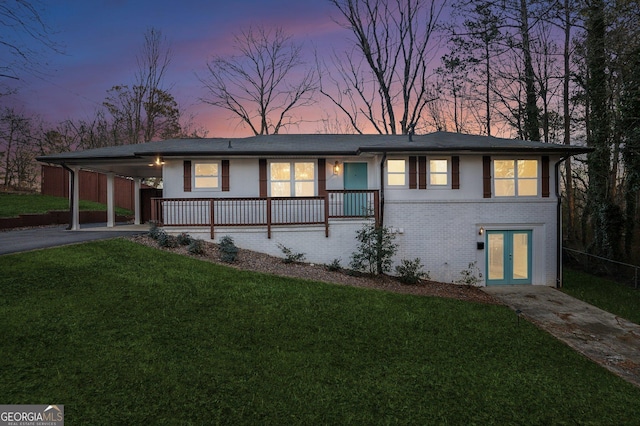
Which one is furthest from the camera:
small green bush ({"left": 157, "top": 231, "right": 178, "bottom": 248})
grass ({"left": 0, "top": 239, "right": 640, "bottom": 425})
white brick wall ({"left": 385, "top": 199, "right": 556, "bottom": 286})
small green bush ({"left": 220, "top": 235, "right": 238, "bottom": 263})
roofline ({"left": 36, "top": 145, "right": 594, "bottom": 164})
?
white brick wall ({"left": 385, "top": 199, "right": 556, "bottom": 286})

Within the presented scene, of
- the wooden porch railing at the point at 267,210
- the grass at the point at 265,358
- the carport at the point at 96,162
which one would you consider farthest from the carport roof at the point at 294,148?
the grass at the point at 265,358

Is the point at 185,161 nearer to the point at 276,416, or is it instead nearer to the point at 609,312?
the point at 276,416

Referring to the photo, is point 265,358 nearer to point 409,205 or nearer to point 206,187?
point 409,205

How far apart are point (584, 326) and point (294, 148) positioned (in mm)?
9421

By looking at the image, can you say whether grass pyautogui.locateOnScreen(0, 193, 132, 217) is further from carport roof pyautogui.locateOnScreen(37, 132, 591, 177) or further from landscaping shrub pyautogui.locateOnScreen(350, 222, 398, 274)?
landscaping shrub pyautogui.locateOnScreen(350, 222, 398, 274)

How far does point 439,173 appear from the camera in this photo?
10.9 meters

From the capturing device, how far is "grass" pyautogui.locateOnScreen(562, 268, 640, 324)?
8.17 metres

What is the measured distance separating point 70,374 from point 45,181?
69.9 ft

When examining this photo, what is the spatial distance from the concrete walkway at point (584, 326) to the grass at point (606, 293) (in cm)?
39

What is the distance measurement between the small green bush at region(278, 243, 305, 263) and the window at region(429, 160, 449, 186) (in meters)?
5.24

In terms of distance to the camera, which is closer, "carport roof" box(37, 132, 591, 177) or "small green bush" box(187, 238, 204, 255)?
"small green bush" box(187, 238, 204, 255)

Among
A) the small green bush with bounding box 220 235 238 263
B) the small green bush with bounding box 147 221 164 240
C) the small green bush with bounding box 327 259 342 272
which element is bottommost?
the small green bush with bounding box 327 259 342 272


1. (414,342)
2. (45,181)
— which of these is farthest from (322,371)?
(45,181)

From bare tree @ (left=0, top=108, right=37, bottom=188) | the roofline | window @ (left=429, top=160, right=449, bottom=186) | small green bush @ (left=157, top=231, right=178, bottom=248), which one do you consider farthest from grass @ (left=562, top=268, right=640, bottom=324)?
bare tree @ (left=0, top=108, right=37, bottom=188)
